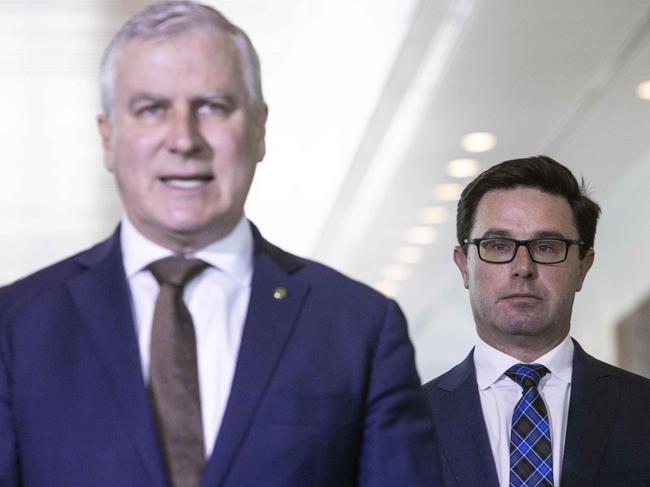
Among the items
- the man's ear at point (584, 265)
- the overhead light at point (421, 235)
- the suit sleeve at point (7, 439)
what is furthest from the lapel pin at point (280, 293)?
the overhead light at point (421, 235)

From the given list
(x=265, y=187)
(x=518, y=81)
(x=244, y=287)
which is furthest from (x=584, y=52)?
(x=244, y=287)

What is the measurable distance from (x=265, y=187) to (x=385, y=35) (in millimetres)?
2704

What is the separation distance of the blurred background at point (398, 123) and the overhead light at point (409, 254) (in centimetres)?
12

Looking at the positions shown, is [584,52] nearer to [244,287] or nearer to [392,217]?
[392,217]

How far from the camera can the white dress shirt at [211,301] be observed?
1628mm

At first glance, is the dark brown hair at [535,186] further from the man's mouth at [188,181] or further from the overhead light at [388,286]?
the overhead light at [388,286]

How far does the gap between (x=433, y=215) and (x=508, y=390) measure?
7.34 meters

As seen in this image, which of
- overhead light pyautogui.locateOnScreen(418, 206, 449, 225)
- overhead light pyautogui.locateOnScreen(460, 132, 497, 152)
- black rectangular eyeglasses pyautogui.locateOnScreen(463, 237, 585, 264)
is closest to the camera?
black rectangular eyeglasses pyautogui.locateOnScreen(463, 237, 585, 264)

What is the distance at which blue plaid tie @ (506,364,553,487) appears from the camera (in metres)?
2.75

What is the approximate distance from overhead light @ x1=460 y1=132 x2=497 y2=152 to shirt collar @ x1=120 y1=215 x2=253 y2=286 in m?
6.53

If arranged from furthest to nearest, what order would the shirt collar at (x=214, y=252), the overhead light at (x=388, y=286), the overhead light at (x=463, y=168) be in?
the overhead light at (x=388, y=286) < the overhead light at (x=463, y=168) < the shirt collar at (x=214, y=252)

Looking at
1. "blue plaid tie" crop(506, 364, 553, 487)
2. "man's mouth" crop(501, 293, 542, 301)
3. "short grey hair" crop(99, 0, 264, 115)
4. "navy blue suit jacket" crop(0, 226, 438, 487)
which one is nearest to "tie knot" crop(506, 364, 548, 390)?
"blue plaid tie" crop(506, 364, 553, 487)

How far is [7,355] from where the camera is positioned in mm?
1645

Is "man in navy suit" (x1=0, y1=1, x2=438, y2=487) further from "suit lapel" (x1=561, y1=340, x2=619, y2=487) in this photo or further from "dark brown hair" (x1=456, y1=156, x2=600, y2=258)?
"dark brown hair" (x1=456, y1=156, x2=600, y2=258)
